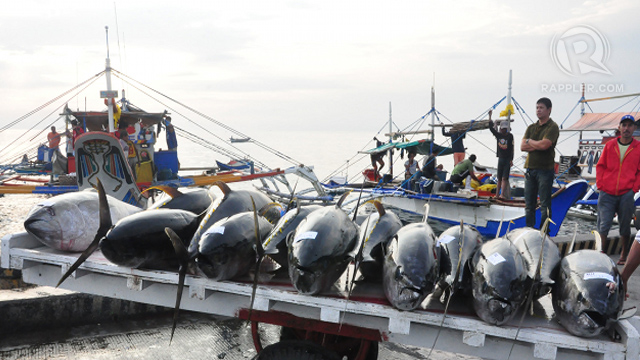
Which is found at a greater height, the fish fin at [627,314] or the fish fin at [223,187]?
the fish fin at [223,187]

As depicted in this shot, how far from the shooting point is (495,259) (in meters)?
2.58

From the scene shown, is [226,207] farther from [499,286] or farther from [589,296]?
[589,296]

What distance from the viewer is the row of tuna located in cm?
245

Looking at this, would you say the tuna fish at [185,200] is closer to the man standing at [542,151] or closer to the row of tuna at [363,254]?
the row of tuna at [363,254]

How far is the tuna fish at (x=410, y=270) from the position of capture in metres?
2.54

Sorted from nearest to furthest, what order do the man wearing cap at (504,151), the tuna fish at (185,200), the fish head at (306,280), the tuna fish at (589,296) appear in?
the tuna fish at (589,296) → the fish head at (306,280) → the tuna fish at (185,200) → the man wearing cap at (504,151)

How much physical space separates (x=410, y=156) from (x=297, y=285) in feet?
44.9

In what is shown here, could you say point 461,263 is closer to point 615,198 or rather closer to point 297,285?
point 297,285

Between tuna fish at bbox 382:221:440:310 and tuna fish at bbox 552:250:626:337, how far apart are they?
28.0 inches

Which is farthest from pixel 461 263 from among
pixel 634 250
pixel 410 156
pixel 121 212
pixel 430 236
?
pixel 410 156

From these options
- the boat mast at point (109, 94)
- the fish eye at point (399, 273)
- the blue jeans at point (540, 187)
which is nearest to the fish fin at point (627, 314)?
the fish eye at point (399, 273)

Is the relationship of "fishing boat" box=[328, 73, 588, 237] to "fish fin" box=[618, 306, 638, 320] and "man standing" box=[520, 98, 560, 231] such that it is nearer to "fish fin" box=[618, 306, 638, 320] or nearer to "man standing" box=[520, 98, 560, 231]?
"man standing" box=[520, 98, 560, 231]

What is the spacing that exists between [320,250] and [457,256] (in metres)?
0.91

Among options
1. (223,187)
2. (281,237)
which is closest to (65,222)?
(223,187)
